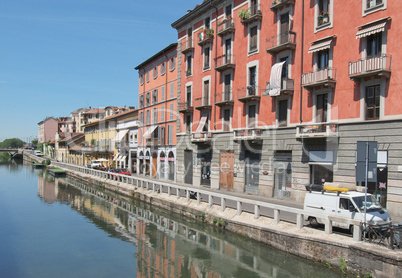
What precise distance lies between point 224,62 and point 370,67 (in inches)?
543

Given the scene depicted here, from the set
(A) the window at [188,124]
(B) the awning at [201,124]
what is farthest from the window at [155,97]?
(B) the awning at [201,124]

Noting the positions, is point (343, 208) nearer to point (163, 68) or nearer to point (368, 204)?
point (368, 204)

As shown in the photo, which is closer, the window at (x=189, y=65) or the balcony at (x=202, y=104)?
the balcony at (x=202, y=104)

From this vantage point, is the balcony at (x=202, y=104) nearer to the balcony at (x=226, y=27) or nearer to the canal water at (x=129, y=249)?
the balcony at (x=226, y=27)

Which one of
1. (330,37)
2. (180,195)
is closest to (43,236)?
(180,195)

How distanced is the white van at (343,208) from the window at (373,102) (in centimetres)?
621

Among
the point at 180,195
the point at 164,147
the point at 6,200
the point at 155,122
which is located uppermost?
the point at 155,122

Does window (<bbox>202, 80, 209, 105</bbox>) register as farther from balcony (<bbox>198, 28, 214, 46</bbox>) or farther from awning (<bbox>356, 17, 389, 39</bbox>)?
awning (<bbox>356, 17, 389, 39</bbox>)

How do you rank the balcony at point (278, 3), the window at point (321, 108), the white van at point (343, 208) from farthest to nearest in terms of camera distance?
1. the balcony at point (278, 3)
2. the window at point (321, 108)
3. the white van at point (343, 208)

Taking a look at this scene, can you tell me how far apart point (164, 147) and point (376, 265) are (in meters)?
32.3

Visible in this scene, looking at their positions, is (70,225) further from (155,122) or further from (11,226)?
(155,122)

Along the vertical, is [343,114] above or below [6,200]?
above

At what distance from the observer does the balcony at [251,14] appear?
2520 centimetres

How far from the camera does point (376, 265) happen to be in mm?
10281
